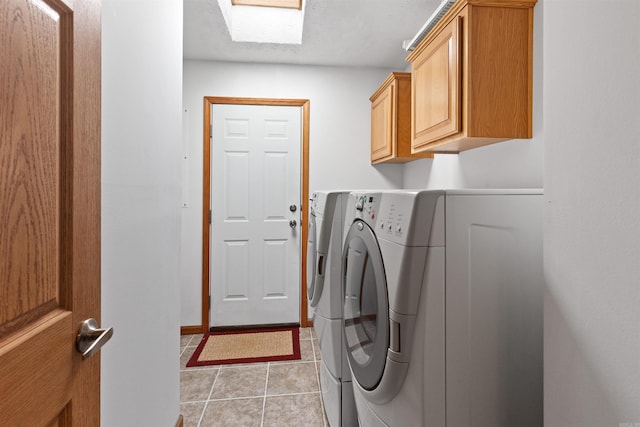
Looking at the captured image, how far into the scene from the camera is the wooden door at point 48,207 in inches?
19.5

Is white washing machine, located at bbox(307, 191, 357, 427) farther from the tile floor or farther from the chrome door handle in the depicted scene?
the chrome door handle

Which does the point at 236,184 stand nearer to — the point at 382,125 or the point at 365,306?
the point at 382,125

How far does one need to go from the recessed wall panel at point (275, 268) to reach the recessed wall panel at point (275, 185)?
261 mm

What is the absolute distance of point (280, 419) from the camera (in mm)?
1810

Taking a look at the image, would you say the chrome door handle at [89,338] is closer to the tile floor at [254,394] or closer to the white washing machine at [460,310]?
the white washing machine at [460,310]

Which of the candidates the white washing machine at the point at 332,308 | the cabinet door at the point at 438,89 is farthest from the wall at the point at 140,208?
the cabinet door at the point at 438,89

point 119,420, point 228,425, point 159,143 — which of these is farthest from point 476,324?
point 228,425

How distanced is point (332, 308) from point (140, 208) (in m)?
0.95

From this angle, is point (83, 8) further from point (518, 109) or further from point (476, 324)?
point (518, 109)

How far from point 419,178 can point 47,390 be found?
2.64 m

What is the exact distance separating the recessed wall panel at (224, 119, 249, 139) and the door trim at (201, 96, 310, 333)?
15 cm

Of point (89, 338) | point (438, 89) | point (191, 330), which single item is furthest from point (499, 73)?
point (191, 330)

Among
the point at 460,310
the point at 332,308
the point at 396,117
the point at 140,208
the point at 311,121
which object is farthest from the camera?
the point at 311,121

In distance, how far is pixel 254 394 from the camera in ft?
6.70
